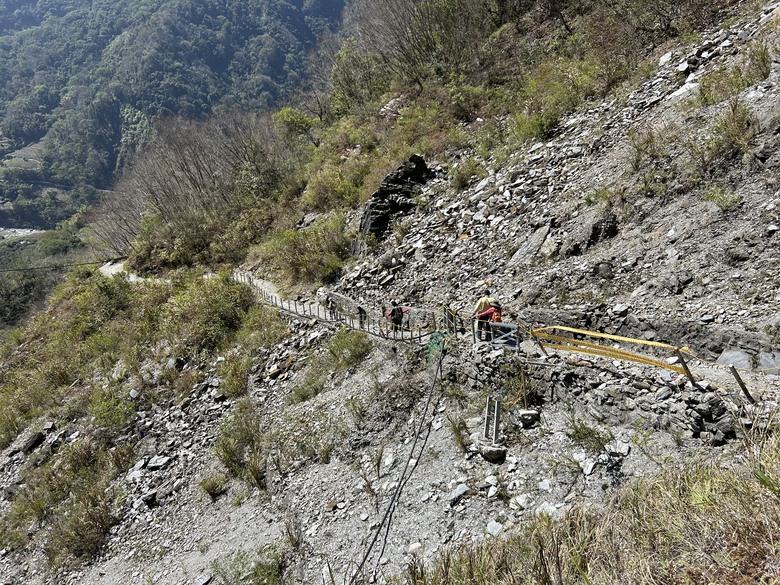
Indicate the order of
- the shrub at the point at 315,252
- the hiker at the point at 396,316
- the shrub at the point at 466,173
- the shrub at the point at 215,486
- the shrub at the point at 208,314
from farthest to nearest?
the shrub at the point at 315,252 < the shrub at the point at 208,314 < the shrub at the point at 466,173 < the hiker at the point at 396,316 < the shrub at the point at 215,486

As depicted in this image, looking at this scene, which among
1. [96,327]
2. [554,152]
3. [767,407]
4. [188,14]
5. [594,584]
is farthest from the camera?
[188,14]

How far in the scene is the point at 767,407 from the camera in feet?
14.6

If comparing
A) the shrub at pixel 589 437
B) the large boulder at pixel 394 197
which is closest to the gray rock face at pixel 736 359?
the shrub at pixel 589 437

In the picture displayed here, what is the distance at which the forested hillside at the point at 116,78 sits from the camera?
126375 millimetres

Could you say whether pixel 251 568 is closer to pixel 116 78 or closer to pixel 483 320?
pixel 483 320

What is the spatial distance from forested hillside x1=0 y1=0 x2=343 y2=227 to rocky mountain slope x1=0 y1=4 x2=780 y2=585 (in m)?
113

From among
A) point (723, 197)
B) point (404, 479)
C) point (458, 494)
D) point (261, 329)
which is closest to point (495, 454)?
point (458, 494)

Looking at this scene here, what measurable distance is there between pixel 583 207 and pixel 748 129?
3.16 m

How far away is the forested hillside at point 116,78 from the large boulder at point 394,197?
10652 cm

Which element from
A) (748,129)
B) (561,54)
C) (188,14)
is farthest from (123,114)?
(748,129)

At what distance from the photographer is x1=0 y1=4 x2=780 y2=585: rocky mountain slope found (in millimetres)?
5469

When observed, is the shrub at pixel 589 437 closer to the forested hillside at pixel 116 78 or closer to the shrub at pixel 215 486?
the shrub at pixel 215 486

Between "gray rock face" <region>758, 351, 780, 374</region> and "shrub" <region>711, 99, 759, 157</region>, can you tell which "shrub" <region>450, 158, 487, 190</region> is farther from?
"gray rock face" <region>758, 351, 780, 374</region>

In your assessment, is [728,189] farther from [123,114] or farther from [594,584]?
[123,114]
